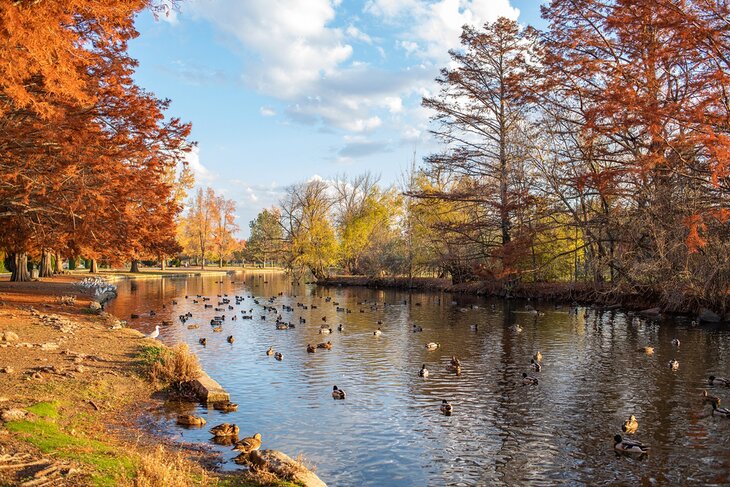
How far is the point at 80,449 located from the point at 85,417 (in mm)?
2701

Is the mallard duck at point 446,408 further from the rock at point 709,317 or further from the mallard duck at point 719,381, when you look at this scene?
the rock at point 709,317

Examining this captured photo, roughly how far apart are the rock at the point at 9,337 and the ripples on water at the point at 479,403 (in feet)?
16.8

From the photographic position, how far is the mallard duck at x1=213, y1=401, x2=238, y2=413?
1185 centimetres

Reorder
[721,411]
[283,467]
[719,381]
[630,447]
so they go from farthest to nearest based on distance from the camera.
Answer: [719,381]
[721,411]
[630,447]
[283,467]

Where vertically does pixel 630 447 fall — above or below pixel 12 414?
below

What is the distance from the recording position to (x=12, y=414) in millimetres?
8148

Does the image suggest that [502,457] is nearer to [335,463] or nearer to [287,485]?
[335,463]

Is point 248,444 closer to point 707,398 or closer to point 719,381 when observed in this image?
point 707,398

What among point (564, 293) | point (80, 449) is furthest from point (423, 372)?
point (564, 293)

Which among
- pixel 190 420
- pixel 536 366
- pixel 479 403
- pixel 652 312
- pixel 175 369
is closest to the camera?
pixel 190 420

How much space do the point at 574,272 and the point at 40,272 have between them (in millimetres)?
46354

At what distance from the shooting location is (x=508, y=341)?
21.8m

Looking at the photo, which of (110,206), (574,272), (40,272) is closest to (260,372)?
(110,206)

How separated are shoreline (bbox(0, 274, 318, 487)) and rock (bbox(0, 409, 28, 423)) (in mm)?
12
